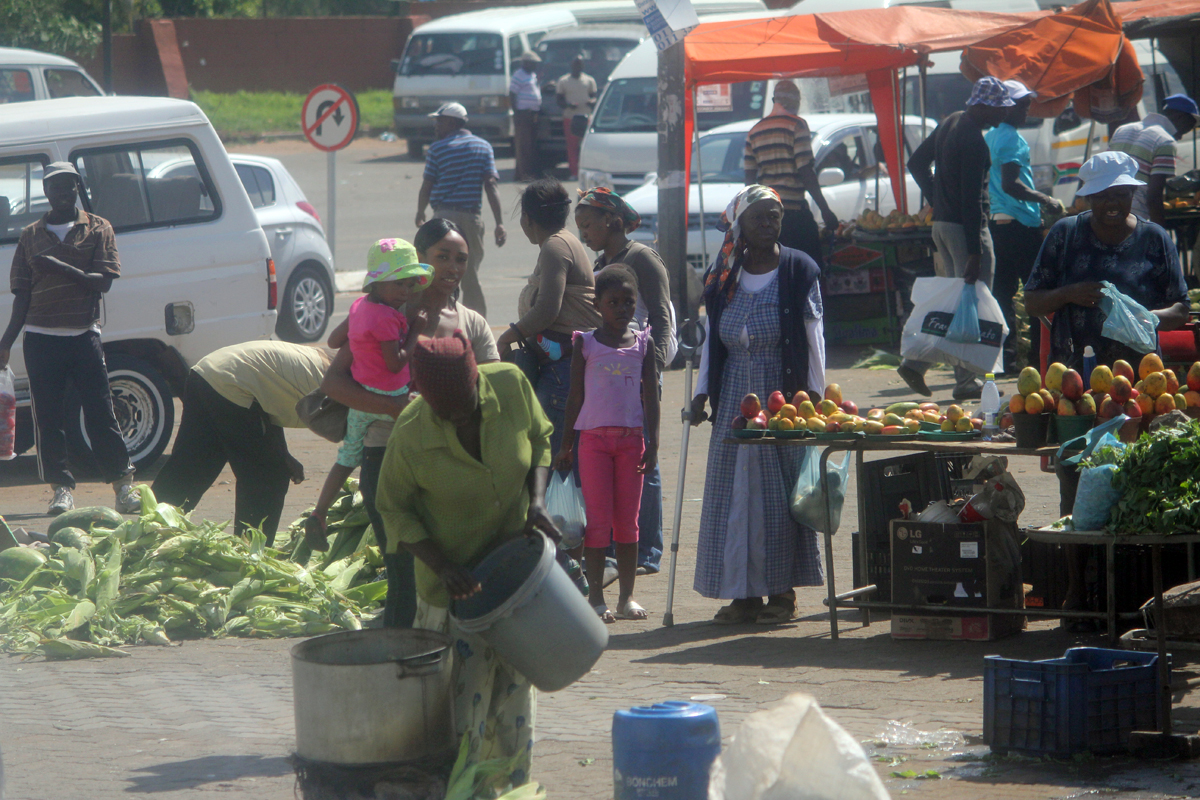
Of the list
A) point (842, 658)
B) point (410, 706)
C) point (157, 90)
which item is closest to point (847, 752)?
point (410, 706)

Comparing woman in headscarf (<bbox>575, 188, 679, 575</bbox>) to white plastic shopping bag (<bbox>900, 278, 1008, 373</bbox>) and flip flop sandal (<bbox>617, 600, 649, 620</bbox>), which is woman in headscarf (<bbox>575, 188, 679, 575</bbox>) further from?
white plastic shopping bag (<bbox>900, 278, 1008, 373</bbox>)

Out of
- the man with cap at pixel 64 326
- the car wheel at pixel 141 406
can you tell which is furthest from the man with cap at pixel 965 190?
the man with cap at pixel 64 326

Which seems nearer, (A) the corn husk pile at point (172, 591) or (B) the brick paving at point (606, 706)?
(B) the brick paving at point (606, 706)

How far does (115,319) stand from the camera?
9711mm

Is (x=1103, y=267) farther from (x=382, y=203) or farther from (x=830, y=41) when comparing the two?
(x=382, y=203)

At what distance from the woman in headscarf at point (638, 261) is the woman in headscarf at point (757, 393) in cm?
45

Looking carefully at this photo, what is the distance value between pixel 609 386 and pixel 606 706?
63.5 inches

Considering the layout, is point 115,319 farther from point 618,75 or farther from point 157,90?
point 157,90

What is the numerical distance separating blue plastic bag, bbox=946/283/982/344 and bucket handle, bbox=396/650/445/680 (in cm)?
672

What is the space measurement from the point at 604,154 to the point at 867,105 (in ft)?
11.6

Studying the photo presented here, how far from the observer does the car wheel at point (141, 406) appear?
32.1ft

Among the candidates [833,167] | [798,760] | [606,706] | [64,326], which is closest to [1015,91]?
[833,167]

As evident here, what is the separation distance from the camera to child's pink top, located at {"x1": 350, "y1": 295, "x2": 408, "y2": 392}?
5.69 metres

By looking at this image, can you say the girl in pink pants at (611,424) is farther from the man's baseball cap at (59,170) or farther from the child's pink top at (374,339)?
the man's baseball cap at (59,170)
